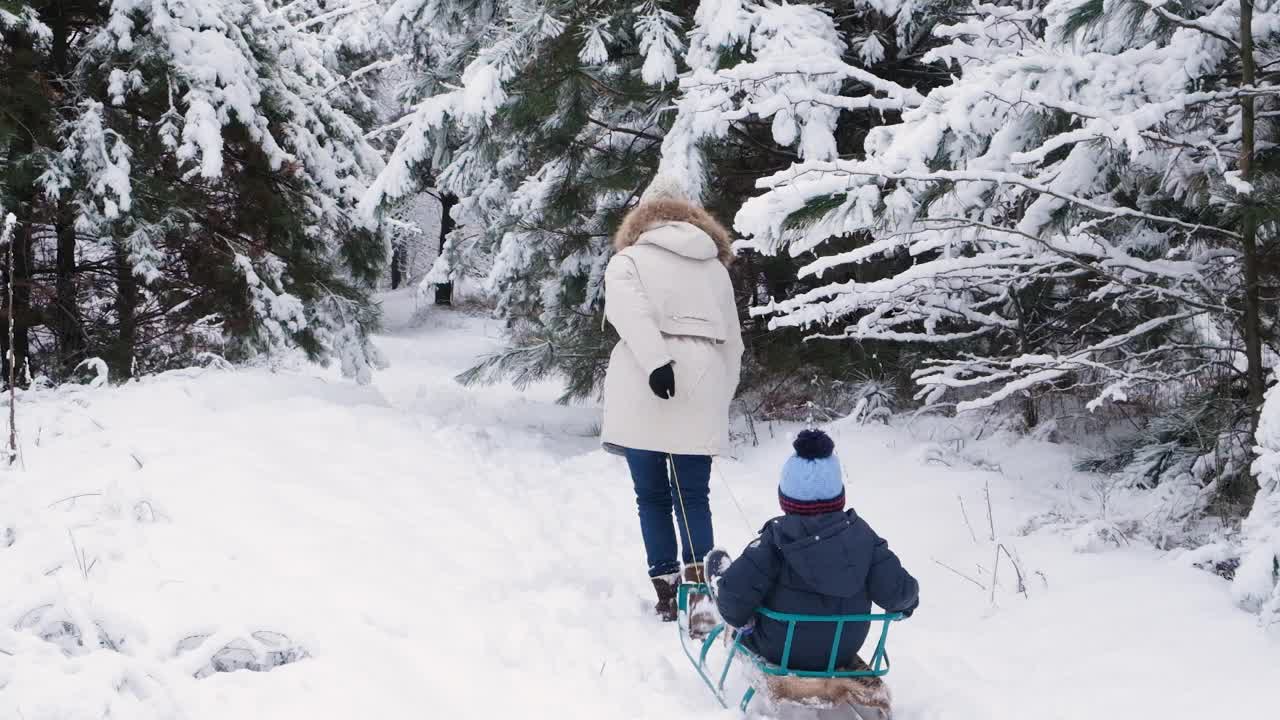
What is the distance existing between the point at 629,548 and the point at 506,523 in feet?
2.29

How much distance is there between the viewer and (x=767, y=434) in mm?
7480

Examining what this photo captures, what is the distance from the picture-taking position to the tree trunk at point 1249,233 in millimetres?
3637

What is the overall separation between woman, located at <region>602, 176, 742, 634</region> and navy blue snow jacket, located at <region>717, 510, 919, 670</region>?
Result: 97 centimetres

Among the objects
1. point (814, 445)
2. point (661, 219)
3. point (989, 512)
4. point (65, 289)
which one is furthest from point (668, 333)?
point (65, 289)

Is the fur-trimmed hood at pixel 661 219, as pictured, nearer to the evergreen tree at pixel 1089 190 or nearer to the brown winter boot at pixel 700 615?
the evergreen tree at pixel 1089 190

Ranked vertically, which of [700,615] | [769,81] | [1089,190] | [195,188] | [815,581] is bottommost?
[700,615]

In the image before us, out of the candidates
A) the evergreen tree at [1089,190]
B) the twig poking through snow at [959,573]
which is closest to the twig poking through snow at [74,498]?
the evergreen tree at [1089,190]

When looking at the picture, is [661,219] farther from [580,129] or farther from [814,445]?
[580,129]

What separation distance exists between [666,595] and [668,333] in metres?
1.08

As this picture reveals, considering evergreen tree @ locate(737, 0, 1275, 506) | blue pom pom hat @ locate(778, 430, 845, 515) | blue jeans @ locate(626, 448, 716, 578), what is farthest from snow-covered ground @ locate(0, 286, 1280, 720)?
evergreen tree @ locate(737, 0, 1275, 506)

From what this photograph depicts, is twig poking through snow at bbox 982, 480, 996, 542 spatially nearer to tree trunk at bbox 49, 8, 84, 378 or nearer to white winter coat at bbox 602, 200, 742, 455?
white winter coat at bbox 602, 200, 742, 455

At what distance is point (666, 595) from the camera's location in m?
4.02

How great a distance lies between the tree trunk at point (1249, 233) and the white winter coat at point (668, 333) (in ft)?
6.55

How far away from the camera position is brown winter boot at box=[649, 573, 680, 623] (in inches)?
158
